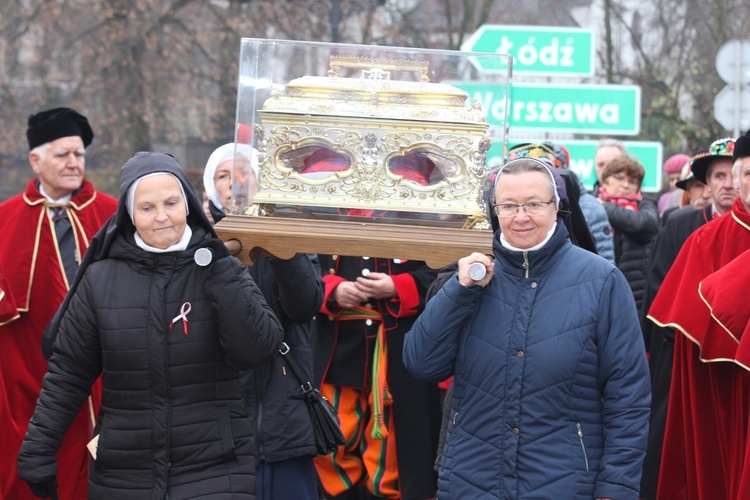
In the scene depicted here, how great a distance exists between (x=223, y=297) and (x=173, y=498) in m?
0.74

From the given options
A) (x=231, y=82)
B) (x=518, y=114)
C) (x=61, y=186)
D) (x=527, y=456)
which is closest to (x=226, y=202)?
(x=61, y=186)

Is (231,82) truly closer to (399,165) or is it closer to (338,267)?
(338,267)

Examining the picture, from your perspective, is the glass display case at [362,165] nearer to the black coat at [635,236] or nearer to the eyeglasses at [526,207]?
the eyeglasses at [526,207]

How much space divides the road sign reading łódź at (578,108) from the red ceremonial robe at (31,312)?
4.55 meters

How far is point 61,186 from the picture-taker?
22.0ft

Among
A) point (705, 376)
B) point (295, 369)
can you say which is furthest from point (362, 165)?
point (705, 376)

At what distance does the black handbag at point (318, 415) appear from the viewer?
16.5 feet

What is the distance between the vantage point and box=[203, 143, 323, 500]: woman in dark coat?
4.94m

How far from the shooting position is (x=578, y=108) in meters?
10.2

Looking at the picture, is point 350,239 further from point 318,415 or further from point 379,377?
point 379,377

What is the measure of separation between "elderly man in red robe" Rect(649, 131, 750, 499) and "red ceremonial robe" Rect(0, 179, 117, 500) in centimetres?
301

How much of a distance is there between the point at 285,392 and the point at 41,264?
2240 mm

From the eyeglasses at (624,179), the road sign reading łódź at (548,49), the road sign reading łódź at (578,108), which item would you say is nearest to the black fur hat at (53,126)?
the eyeglasses at (624,179)

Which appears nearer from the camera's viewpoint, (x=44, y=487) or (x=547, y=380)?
(x=547, y=380)
